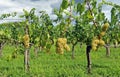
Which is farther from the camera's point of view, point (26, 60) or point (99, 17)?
point (26, 60)

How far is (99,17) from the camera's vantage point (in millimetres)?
3166

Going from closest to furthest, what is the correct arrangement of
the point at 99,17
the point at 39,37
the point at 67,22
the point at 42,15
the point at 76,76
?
the point at 67,22
the point at 99,17
the point at 39,37
the point at 76,76
the point at 42,15

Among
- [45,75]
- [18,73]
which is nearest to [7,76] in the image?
[18,73]

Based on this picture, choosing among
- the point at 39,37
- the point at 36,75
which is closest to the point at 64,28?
the point at 39,37

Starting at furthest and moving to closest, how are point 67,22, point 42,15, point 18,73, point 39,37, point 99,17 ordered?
point 42,15
point 18,73
point 39,37
point 99,17
point 67,22

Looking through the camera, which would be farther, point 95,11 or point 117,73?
point 117,73

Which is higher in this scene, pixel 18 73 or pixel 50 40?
pixel 50 40

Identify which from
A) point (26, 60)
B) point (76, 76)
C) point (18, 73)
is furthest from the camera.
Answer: point (26, 60)

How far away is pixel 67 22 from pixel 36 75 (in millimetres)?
13397

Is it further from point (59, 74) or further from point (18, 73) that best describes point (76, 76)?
point (18, 73)

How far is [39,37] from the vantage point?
355 cm

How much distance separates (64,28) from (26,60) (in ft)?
50.5

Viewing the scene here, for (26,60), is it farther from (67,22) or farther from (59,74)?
(67,22)

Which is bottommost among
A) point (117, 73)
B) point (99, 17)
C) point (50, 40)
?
point (117, 73)
